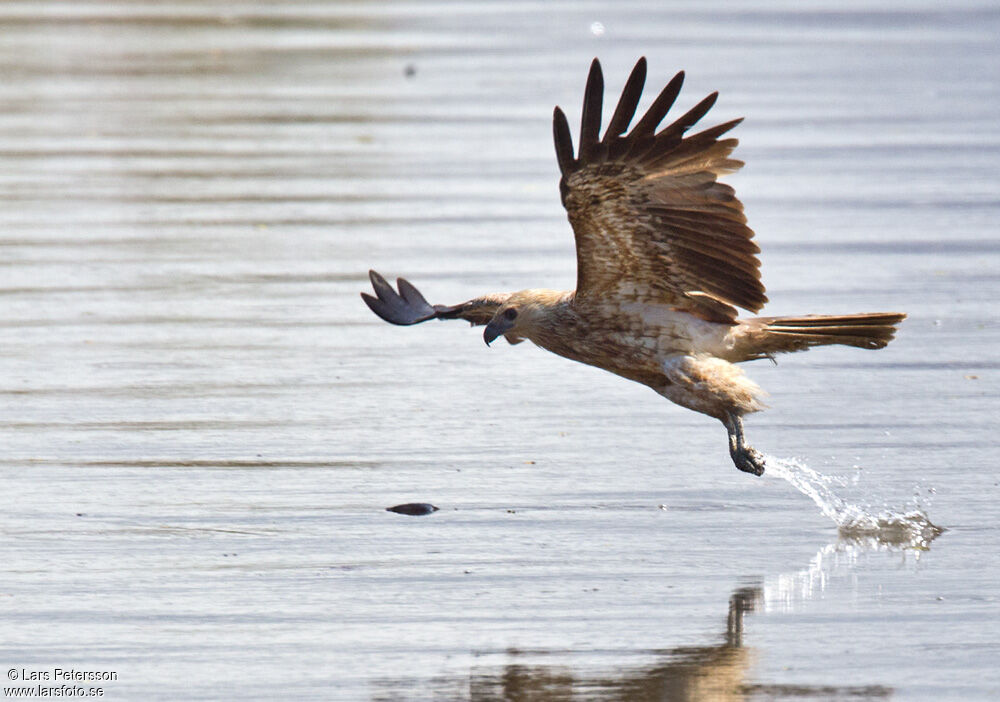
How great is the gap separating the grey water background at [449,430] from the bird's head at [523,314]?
56cm

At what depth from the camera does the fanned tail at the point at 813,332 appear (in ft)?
24.3

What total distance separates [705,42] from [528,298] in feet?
46.4

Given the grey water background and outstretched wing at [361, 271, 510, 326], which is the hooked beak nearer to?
outstretched wing at [361, 271, 510, 326]

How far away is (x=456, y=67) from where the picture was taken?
800 inches

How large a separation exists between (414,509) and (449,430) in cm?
115

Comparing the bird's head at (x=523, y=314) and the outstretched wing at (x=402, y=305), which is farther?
the outstretched wing at (x=402, y=305)

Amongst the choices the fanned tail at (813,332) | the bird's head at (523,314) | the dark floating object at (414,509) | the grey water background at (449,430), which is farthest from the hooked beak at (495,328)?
the fanned tail at (813,332)

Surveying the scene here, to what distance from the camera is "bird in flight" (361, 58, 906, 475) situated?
7145 mm

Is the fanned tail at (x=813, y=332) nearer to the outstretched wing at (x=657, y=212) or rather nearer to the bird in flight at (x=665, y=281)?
the bird in flight at (x=665, y=281)

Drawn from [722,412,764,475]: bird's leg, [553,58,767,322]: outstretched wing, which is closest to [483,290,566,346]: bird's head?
[553,58,767,322]: outstretched wing

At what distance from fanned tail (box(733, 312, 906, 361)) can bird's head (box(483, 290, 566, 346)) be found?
29.5 inches

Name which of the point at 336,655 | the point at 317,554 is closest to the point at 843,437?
the point at 317,554

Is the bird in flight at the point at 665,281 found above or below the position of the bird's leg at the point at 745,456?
above

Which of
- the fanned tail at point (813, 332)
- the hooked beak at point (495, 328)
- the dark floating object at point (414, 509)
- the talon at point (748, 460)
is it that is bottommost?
the dark floating object at point (414, 509)
